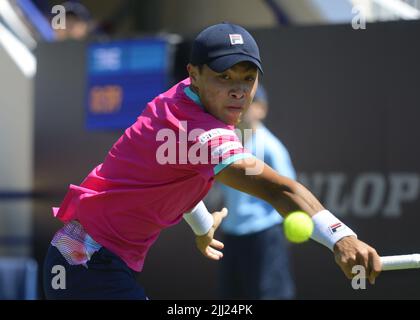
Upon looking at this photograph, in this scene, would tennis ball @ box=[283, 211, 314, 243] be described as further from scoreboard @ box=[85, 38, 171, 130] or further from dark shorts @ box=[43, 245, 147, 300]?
scoreboard @ box=[85, 38, 171, 130]

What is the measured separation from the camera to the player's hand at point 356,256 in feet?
9.84

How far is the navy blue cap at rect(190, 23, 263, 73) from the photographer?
3582 millimetres

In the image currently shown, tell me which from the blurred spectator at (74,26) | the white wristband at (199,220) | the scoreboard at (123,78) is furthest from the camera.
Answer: the blurred spectator at (74,26)

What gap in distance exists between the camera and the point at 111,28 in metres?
11.3

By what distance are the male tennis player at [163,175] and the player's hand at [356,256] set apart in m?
0.30

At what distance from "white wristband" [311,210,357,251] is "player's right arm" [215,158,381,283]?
1 cm

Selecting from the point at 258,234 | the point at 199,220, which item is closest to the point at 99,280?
the point at 199,220

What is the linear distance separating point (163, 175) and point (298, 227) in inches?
33.8

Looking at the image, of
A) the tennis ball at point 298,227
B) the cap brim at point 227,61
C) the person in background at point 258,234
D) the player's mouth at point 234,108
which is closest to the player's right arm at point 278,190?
the tennis ball at point 298,227

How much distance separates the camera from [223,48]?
3.61 m

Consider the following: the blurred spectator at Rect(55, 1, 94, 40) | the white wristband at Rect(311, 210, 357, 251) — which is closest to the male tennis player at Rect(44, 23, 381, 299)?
the white wristband at Rect(311, 210, 357, 251)

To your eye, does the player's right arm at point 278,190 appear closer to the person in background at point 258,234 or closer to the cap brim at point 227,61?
the cap brim at point 227,61
